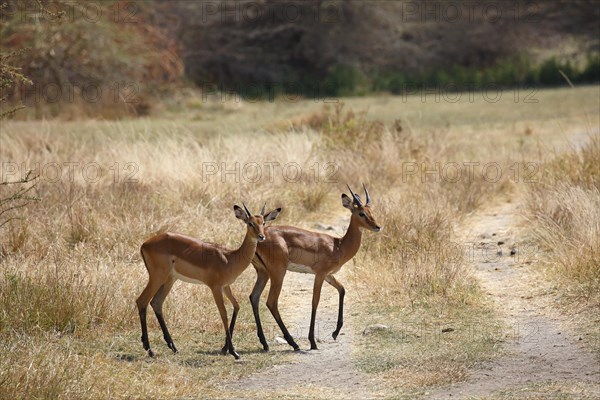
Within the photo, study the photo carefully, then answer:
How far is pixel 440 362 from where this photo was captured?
315 inches

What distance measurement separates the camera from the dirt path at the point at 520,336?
7.50 metres

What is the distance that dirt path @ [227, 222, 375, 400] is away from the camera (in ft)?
24.6

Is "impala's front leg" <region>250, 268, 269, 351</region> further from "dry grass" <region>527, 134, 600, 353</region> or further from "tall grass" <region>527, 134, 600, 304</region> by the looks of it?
"tall grass" <region>527, 134, 600, 304</region>

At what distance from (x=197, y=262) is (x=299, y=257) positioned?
109 cm

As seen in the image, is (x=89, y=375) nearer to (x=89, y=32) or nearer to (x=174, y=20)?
(x=89, y=32)

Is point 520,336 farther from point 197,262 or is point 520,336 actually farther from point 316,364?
point 197,262

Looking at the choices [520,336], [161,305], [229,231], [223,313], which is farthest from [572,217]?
[161,305]

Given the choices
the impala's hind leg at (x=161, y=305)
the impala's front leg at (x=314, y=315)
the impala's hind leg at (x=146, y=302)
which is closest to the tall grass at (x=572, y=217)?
the impala's front leg at (x=314, y=315)

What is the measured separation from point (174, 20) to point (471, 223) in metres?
25.6

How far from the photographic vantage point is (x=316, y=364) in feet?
27.1

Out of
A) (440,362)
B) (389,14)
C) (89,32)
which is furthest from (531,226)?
(389,14)

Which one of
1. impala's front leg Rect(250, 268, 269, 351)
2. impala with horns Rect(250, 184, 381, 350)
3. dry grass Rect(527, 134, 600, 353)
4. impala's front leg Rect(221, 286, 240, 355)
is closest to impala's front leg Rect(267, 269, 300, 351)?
impala with horns Rect(250, 184, 381, 350)

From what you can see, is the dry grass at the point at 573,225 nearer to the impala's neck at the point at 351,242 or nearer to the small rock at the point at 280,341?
the impala's neck at the point at 351,242

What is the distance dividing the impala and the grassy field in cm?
45
